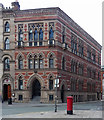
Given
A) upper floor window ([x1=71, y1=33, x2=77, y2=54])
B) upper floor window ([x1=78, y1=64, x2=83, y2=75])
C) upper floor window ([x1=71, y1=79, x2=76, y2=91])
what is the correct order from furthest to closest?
upper floor window ([x1=78, y1=64, x2=83, y2=75]) < upper floor window ([x1=71, y1=33, x2=77, y2=54]) < upper floor window ([x1=71, y1=79, x2=76, y2=91])

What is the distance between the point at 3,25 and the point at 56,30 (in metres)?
9.56

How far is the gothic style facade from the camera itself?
44.0m

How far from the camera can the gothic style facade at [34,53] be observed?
4403cm

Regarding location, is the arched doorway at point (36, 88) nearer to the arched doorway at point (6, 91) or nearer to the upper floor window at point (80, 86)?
the arched doorway at point (6, 91)

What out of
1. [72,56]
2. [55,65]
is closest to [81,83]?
[72,56]

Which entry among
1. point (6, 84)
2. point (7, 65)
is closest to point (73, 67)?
point (7, 65)

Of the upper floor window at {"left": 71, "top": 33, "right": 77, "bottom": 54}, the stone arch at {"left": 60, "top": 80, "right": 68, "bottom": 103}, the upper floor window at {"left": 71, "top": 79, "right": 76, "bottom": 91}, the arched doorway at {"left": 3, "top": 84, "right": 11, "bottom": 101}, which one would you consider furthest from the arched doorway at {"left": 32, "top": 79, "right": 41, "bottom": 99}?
the upper floor window at {"left": 71, "top": 33, "right": 77, "bottom": 54}

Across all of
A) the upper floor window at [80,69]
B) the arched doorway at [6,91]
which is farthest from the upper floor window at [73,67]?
the arched doorway at [6,91]

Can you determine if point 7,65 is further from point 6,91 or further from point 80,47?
point 80,47

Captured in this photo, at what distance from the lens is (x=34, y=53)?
44656 millimetres

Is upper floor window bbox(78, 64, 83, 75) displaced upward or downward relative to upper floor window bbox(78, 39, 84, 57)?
downward

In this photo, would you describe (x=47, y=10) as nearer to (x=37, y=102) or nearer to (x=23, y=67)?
(x=23, y=67)

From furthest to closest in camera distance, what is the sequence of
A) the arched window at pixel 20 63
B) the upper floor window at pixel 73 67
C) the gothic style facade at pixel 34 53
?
the upper floor window at pixel 73 67 → the arched window at pixel 20 63 → the gothic style facade at pixel 34 53

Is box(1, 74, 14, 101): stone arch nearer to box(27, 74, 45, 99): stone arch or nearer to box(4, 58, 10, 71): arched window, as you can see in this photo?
box(4, 58, 10, 71): arched window
